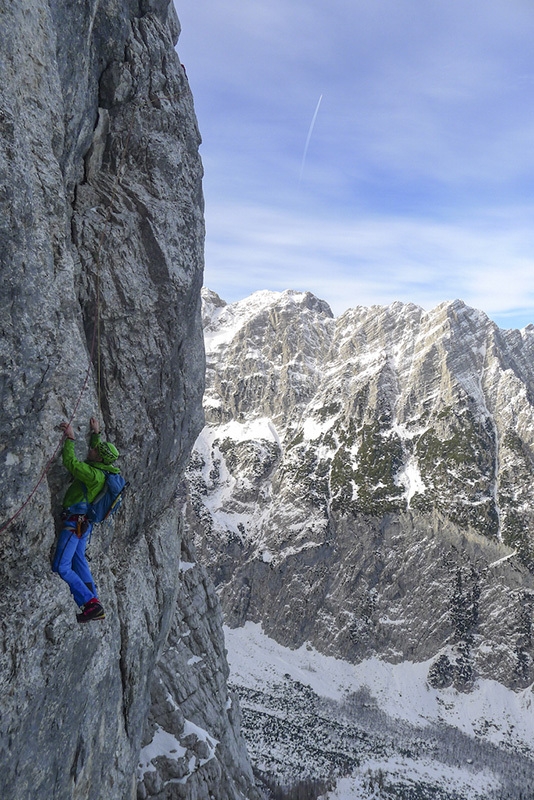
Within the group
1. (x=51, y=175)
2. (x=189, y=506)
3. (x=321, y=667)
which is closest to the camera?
(x=51, y=175)

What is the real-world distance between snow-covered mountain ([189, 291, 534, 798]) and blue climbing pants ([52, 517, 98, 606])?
105888 millimetres

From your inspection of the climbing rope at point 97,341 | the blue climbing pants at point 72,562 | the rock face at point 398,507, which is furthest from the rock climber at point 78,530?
the rock face at point 398,507

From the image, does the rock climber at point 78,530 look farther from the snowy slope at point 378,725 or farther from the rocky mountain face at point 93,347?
the snowy slope at point 378,725

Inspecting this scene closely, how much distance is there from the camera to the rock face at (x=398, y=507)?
127688mm

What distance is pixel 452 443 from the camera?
150 meters

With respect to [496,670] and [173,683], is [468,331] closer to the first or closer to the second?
Answer: [496,670]

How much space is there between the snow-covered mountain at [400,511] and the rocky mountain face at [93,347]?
100721mm

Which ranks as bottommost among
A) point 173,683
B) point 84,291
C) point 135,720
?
point 173,683

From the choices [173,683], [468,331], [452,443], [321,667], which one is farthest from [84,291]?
[468,331]

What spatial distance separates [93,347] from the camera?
16.6 meters

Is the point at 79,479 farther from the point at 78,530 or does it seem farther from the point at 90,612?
the point at 90,612

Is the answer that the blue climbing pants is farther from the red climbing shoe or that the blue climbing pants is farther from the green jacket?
the green jacket

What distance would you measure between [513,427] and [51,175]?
527ft

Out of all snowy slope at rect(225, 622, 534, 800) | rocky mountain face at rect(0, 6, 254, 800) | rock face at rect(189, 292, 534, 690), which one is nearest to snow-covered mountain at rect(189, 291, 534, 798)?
rock face at rect(189, 292, 534, 690)
